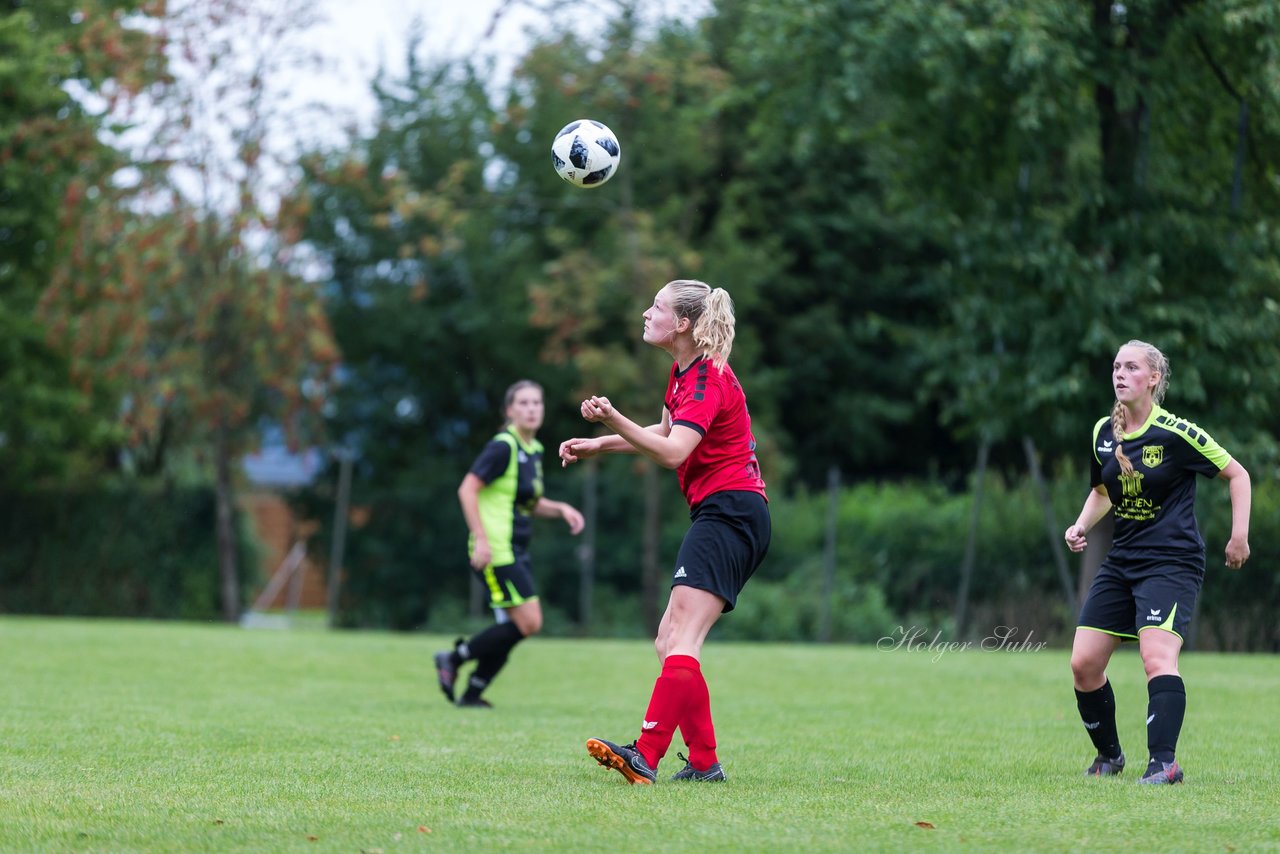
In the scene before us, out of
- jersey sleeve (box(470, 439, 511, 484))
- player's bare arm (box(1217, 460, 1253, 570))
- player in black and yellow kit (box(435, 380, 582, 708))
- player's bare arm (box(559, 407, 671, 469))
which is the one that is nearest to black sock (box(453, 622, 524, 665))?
player in black and yellow kit (box(435, 380, 582, 708))

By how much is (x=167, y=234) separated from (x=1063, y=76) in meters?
13.9

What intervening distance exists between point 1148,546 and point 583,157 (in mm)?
3543

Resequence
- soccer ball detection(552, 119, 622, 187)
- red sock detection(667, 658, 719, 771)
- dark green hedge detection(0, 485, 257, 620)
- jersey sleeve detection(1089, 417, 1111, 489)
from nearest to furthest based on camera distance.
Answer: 1. red sock detection(667, 658, 719, 771)
2. jersey sleeve detection(1089, 417, 1111, 489)
3. soccer ball detection(552, 119, 622, 187)
4. dark green hedge detection(0, 485, 257, 620)

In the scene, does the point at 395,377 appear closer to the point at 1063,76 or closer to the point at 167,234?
the point at 167,234

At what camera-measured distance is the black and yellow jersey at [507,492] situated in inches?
389

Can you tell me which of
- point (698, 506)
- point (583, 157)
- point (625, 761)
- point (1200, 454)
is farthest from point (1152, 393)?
point (583, 157)

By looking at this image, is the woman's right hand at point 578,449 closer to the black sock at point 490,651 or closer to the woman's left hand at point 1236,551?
the woman's left hand at point 1236,551

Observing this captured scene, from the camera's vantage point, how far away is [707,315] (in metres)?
6.14

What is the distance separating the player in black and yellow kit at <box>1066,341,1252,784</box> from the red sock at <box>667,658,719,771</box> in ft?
5.56

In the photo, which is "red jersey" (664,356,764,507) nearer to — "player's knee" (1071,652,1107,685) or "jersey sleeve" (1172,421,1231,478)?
"player's knee" (1071,652,1107,685)

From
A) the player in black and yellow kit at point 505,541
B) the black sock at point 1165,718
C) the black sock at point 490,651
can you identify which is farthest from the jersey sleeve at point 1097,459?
the black sock at point 490,651

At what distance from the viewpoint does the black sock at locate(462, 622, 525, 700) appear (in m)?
9.89

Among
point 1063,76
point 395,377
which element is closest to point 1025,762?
point 1063,76

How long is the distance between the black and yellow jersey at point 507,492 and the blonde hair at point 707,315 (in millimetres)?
3838
